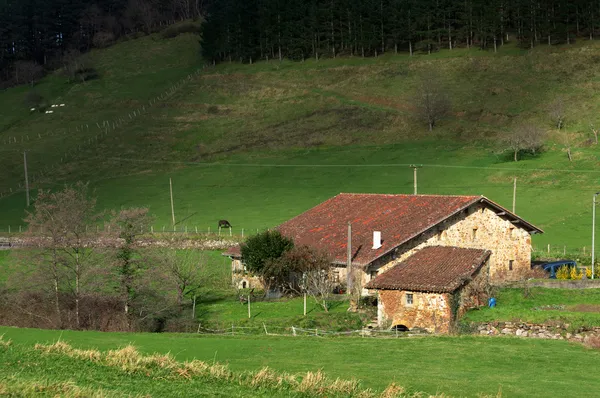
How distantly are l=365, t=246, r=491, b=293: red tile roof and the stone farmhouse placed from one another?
0.05 meters

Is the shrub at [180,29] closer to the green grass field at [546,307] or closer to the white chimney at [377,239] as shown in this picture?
the white chimney at [377,239]

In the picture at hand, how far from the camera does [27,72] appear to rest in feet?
569

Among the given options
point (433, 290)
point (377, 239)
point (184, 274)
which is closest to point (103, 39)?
point (184, 274)

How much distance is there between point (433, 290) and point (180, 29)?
5709 inches

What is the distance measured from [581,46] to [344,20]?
120ft

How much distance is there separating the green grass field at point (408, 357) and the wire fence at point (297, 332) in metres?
3.36

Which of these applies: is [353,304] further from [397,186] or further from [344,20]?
[344,20]

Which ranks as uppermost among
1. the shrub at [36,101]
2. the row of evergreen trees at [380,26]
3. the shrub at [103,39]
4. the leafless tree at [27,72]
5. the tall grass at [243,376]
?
the shrub at [103,39]

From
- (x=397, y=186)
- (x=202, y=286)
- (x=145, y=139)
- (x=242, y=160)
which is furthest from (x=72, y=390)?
(x=145, y=139)

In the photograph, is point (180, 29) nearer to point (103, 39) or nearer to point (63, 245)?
point (103, 39)

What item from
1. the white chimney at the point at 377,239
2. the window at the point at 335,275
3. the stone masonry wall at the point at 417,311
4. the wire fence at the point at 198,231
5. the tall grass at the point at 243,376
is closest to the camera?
the tall grass at the point at 243,376

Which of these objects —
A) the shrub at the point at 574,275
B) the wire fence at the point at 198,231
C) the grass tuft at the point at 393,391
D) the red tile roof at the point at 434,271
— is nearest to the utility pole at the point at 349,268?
the red tile roof at the point at 434,271

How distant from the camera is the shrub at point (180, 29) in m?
182

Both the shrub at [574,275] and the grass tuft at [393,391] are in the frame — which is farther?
the shrub at [574,275]
